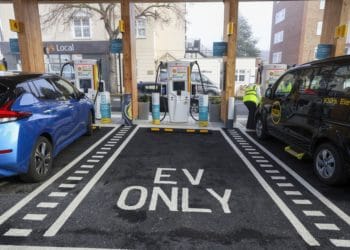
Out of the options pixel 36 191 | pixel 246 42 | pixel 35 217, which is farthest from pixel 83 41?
pixel 246 42

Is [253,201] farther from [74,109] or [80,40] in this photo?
[80,40]

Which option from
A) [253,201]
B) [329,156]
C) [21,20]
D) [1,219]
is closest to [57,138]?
[1,219]

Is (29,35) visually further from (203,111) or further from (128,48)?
(203,111)

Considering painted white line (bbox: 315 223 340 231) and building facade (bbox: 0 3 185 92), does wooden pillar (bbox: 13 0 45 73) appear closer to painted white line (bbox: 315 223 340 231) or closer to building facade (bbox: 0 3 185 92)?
painted white line (bbox: 315 223 340 231)

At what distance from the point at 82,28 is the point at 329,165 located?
19.9 m

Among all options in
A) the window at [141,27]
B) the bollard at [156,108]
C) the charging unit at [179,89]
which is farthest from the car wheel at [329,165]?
the window at [141,27]

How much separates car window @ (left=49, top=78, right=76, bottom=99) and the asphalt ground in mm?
1333

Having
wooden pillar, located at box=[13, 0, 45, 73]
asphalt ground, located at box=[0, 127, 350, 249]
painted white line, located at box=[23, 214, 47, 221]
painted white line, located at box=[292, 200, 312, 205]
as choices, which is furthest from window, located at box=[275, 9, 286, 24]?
painted white line, located at box=[23, 214, 47, 221]

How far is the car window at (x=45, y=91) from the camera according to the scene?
4.15 m

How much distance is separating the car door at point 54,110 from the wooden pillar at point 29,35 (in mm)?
4134

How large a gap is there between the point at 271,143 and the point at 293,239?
12.5ft

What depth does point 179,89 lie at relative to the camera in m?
7.81

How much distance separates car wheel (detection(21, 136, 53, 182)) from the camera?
12.1ft

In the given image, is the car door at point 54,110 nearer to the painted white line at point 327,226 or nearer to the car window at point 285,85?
the painted white line at point 327,226
